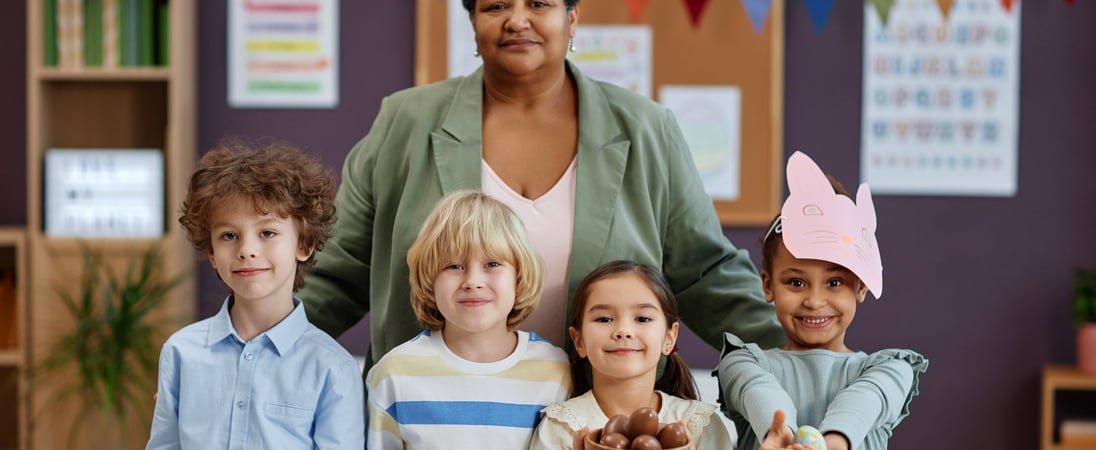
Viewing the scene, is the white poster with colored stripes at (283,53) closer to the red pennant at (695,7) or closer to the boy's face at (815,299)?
the red pennant at (695,7)

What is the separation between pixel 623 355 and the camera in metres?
1.62

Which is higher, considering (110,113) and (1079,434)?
(110,113)

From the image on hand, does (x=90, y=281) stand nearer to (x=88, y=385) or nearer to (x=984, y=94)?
(x=88, y=385)

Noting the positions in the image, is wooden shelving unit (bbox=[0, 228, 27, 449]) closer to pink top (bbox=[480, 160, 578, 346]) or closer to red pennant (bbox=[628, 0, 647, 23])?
red pennant (bbox=[628, 0, 647, 23])

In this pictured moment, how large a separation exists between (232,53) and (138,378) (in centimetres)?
121

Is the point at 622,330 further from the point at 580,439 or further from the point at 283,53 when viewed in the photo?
the point at 283,53

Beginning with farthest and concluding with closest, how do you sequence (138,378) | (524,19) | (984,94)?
1. (984,94)
2. (138,378)
3. (524,19)

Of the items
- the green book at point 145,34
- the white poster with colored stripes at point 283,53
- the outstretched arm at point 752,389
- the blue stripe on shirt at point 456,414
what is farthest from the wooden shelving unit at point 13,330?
the outstretched arm at point 752,389

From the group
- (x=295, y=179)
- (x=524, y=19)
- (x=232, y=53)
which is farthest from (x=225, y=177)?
(x=232, y=53)

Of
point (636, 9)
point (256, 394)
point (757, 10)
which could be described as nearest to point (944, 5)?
point (757, 10)

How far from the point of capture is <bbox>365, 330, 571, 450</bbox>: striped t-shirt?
1634 millimetres

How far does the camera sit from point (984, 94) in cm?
371

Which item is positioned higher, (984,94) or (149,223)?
(984,94)

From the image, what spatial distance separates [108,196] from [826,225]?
277 cm
